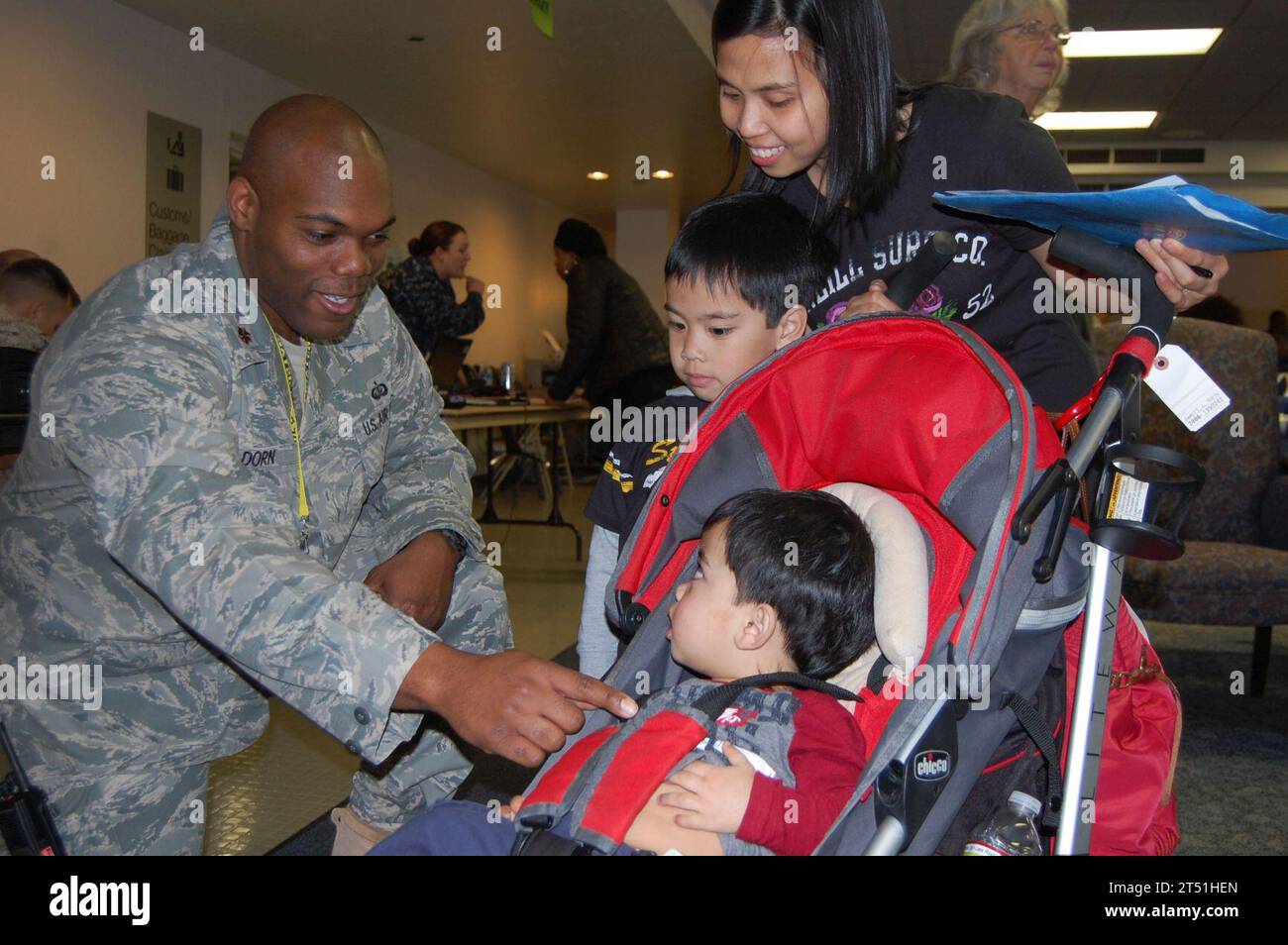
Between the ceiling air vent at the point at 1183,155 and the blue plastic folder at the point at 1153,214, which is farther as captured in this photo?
the ceiling air vent at the point at 1183,155

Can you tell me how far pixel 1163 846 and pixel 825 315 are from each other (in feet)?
3.13

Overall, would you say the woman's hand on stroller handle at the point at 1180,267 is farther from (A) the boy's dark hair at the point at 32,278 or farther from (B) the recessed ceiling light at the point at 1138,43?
(B) the recessed ceiling light at the point at 1138,43

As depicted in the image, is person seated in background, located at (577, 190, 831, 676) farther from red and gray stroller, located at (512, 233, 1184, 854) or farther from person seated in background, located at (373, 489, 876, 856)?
person seated in background, located at (373, 489, 876, 856)

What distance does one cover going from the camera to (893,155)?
5.30 feet

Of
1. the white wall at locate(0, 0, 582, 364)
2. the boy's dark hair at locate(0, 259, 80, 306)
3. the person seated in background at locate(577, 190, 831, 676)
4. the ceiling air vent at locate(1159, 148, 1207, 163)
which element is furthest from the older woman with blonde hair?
the ceiling air vent at locate(1159, 148, 1207, 163)

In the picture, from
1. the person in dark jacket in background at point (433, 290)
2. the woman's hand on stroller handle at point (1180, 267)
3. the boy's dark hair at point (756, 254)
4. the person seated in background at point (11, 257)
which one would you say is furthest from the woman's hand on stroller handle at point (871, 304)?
the person seated in background at point (11, 257)

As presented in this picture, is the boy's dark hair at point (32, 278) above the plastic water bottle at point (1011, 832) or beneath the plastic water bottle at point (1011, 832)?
above

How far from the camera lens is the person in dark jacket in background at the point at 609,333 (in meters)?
4.75

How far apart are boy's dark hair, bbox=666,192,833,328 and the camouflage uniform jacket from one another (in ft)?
1.99

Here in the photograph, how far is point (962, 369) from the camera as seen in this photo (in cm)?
134

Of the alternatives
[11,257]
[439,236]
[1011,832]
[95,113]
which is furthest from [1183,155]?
[1011,832]

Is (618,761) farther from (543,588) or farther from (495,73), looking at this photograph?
(495,73)

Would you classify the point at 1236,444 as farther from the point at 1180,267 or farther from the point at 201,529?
the point at 201,529

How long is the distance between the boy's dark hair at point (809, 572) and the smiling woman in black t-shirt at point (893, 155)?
346 millimetres
